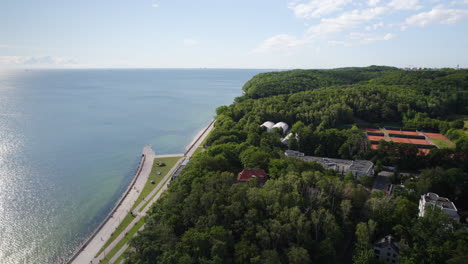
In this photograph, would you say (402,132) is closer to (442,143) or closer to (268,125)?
(442,143)

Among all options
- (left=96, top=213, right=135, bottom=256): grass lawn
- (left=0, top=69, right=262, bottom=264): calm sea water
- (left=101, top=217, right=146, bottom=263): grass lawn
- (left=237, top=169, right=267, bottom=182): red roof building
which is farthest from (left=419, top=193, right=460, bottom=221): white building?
(left=0, top=69, right=262, bottom=264): calm sea water

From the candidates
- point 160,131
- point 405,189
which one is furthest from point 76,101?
point 405,189

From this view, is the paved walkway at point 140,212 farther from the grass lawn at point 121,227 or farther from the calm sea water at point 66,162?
the calm sea water at point 66,162

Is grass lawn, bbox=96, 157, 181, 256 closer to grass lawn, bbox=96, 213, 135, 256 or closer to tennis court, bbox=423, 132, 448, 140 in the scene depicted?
grass lawn, bbox=96, 213, 135, 256

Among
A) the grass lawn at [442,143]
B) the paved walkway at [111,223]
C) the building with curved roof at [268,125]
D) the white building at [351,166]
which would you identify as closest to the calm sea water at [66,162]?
the paved walkway at [111,223]

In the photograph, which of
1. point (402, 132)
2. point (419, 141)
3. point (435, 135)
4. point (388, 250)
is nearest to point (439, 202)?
point (388, 250)
